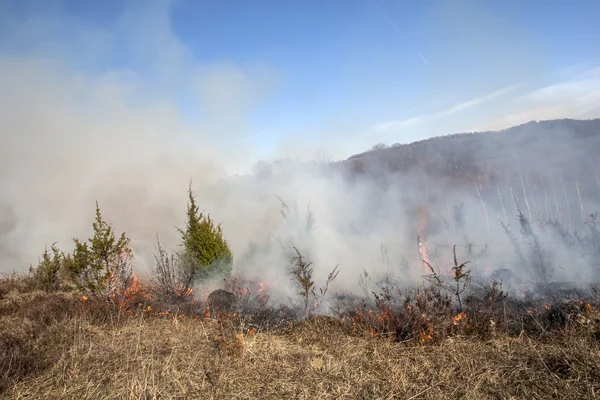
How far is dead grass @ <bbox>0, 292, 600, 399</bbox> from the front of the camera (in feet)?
11.1

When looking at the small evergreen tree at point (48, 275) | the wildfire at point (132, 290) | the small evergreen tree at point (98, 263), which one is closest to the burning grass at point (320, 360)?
the wildfire at point (132, 290)

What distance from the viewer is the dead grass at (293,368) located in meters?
3.39

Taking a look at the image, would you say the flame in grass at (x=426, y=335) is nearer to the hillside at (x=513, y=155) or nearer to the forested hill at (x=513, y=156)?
the forested hill at (x=513, y=156)

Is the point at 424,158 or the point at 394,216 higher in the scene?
the point at 424,158

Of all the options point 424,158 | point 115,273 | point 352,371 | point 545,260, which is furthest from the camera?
point 424,158

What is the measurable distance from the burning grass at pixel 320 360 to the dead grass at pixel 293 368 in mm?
14

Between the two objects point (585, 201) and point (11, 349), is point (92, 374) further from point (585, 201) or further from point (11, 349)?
point (585, 201)

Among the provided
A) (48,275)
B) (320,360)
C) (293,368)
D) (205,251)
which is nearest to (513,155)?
(205,251)

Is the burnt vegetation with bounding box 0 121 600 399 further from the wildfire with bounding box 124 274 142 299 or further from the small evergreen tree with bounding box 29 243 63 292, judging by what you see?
the small evergreen tree with bounding box 29 243 63 292

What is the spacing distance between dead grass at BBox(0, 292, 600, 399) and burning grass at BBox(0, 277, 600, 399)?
0.05 feet

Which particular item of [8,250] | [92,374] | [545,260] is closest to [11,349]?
[92,374]

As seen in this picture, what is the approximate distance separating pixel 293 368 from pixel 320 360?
40 cm

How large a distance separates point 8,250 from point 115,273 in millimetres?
30340

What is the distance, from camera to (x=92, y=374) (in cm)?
393
